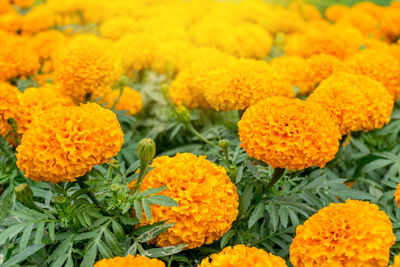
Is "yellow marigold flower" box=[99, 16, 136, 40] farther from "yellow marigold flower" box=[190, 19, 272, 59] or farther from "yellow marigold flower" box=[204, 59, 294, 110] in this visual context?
"yellow marigold flower" box=[204, 59, 294, 110]

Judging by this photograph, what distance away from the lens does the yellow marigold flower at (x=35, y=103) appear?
1690 mm

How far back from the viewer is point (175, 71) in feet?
8.64

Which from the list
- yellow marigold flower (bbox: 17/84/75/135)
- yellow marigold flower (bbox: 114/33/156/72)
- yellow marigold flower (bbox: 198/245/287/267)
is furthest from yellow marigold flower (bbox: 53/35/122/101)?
yellow marigold flower (bbox: 198/245/287/267)

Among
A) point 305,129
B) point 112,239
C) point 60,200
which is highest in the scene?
point 305,129

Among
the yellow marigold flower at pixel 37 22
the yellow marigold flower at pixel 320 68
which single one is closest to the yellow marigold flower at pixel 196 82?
the yellow marigold flower at pixel 320 68

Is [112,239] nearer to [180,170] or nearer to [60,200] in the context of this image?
[60,200]

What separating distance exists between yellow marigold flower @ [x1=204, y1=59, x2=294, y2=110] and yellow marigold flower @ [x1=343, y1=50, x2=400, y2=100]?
19.0 inches

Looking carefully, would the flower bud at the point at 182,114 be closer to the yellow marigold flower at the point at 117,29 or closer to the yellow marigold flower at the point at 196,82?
the yellow marigold flower at the point at 196,82

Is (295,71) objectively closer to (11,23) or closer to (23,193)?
(23,193)

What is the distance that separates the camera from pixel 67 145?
1.17m

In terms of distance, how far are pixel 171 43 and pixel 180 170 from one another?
56.5 inches

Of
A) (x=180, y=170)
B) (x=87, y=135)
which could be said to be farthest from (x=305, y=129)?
(x=87, y=135)

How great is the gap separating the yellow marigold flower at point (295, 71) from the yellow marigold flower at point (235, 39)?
341mm

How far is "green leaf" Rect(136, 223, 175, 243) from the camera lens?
1.23 metres
